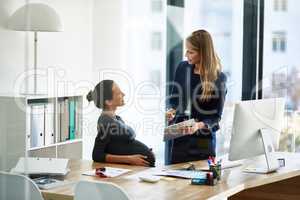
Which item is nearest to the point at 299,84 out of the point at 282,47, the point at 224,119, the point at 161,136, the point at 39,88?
the point at 282,47

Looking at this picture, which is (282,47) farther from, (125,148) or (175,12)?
(125,148)

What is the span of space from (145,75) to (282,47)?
3.76 ft

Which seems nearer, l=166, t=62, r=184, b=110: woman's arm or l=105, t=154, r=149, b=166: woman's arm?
l=105, t=154, r=149, b=166: woman's arm

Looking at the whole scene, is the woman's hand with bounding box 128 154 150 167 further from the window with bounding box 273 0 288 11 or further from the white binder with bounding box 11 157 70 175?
the window with bounding box 273 0 288 11

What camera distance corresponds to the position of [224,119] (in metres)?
4.66

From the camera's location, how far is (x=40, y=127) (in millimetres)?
3355

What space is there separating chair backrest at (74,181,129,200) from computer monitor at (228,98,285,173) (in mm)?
910

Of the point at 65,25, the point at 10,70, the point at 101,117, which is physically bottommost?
the point at 101,117

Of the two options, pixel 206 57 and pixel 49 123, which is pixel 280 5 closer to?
pixel 206 57

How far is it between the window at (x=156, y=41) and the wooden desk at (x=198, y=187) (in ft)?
5.71

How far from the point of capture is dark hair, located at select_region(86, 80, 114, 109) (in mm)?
3688

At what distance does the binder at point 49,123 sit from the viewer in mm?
3370

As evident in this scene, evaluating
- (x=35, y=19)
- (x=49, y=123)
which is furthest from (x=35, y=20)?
(x=49, y=123)

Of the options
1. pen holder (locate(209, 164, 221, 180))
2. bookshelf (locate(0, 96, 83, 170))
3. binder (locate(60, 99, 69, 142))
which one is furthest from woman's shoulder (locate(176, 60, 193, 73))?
pen holder (locate(209, 164, 221, 180))
